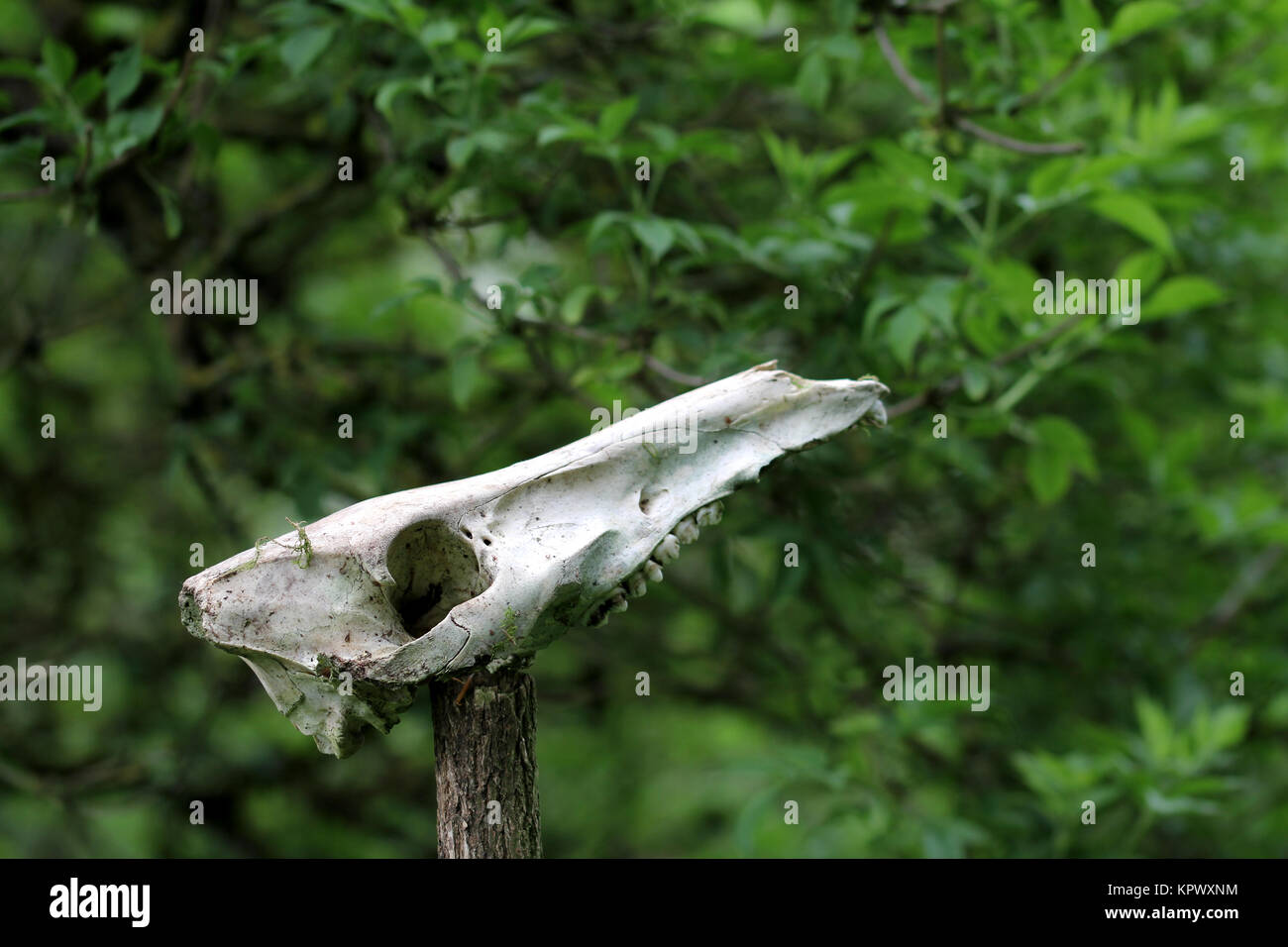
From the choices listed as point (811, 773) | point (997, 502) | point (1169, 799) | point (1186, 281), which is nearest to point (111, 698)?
point (811, 773)

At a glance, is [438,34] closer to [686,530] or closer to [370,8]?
[370,8]

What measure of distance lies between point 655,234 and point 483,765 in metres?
1.19

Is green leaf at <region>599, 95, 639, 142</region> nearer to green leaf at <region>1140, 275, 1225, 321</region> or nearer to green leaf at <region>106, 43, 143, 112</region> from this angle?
green leaf at <region>106, 43, 143, 112</region>

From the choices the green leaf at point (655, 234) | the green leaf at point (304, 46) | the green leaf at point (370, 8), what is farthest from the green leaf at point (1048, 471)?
the green leaf at point (304, 46)

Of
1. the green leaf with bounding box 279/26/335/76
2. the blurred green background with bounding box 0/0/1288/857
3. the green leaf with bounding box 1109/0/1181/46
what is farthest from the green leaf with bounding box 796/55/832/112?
the green leaf with bounding box 279/26/335/76

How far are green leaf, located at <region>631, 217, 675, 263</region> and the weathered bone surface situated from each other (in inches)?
28.7

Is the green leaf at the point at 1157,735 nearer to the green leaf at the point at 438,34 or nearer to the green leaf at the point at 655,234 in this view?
the green leaf at the point at 655,234

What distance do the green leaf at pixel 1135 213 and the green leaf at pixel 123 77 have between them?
2.08m

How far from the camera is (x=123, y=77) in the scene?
2273mm

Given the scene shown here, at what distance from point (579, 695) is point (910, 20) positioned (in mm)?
2673

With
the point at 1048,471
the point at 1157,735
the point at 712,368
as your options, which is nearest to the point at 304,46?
the point at 712,368

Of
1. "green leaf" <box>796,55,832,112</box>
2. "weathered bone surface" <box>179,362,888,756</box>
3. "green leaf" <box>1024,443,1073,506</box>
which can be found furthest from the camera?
"green leaf" <box>1024,443,1073,506</box>

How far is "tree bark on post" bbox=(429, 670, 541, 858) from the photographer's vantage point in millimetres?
1449

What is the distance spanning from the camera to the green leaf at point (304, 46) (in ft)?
7.38
